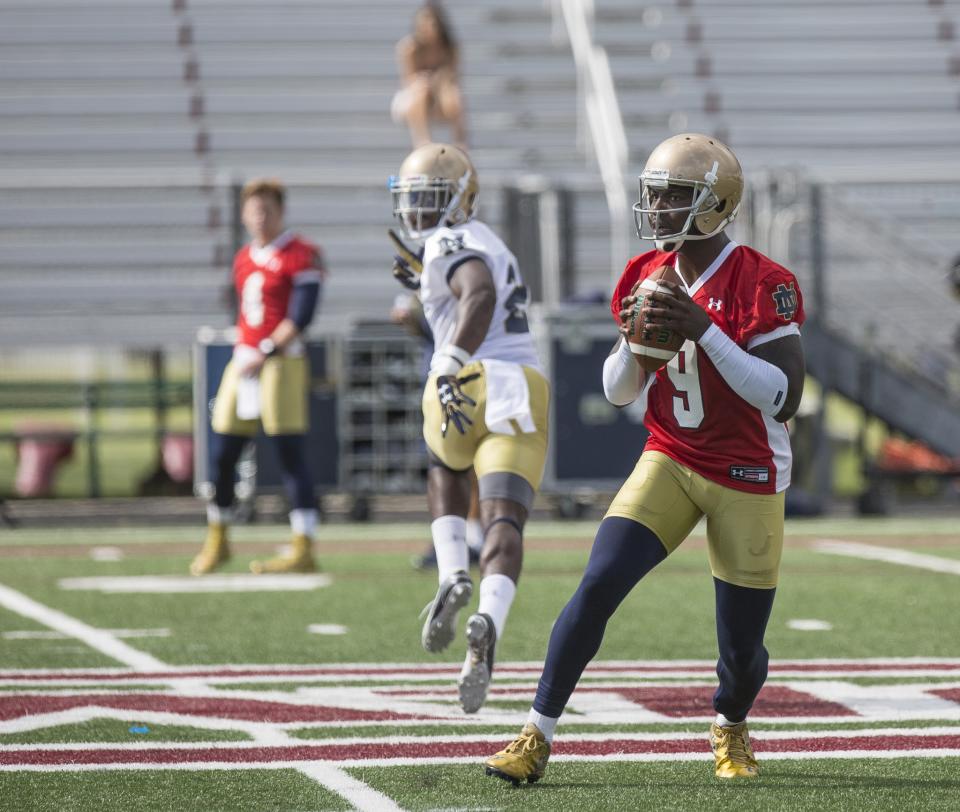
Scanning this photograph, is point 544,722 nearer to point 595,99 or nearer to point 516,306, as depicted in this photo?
point 516,306

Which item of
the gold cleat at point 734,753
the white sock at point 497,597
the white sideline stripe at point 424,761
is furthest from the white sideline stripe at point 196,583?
the gold cleat at point 734,753

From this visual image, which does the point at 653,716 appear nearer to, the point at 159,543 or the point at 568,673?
the point at 568,673

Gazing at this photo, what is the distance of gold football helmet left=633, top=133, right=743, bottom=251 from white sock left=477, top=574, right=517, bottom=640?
1252 millimetres

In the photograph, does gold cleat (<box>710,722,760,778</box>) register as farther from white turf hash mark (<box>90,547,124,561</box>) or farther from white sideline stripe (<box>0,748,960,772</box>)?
white turf hash mark (<box>90,547,124,561</box>)

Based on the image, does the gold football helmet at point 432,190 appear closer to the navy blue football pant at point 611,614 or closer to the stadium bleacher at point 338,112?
the navy blue football pant at point 611,614

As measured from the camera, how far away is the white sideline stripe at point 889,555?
9.50 metres

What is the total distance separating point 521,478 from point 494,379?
380 mm

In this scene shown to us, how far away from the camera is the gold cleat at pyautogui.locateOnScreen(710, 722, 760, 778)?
4434 mm

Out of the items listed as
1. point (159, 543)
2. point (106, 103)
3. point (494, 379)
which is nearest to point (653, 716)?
point (494, 379)

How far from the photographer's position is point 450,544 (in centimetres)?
572

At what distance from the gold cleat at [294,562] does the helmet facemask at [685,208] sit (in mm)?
5149

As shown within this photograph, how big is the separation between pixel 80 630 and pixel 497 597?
2589 mm

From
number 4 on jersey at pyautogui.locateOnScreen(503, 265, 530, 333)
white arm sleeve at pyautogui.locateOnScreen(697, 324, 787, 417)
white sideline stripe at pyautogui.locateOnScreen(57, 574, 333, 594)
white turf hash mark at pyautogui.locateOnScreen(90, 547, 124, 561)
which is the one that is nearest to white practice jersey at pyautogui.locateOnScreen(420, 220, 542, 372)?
number 4 on jersey at pyautogui.locateOnScreen(503, 265, 530, 333)

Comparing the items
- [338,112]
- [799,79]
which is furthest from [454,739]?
[799,79]
